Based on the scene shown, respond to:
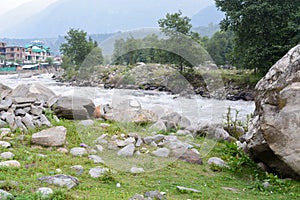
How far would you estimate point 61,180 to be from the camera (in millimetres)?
3783

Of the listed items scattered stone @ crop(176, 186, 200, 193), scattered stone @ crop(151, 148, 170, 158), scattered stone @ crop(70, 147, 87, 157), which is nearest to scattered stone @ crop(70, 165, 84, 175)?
scattered stone @ crop(70, 147, 87, 157)

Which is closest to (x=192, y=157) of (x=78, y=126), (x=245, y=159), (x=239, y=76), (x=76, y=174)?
(x=245, y=159)

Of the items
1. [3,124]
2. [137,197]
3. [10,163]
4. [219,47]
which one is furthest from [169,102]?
[219,47]

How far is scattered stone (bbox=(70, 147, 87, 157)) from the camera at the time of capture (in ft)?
17.6

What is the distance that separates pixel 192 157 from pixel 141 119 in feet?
9.22

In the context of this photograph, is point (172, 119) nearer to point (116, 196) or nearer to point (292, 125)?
point (292, 125)

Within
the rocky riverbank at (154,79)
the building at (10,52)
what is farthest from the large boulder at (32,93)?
the building at (10,52)

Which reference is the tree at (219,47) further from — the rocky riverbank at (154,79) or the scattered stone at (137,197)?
the scattered stone at (137,197)

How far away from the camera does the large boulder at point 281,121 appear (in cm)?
452

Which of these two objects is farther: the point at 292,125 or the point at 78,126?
the point at 78,126

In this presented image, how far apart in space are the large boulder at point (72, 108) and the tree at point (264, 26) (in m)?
14.1

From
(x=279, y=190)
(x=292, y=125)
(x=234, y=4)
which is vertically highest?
Result: (x=234, y=4)

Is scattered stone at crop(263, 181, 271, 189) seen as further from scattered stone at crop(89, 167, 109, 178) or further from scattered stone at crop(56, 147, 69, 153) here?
scattered stone at crop(56, 147, 69, 153)

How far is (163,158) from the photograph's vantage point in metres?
5.52
